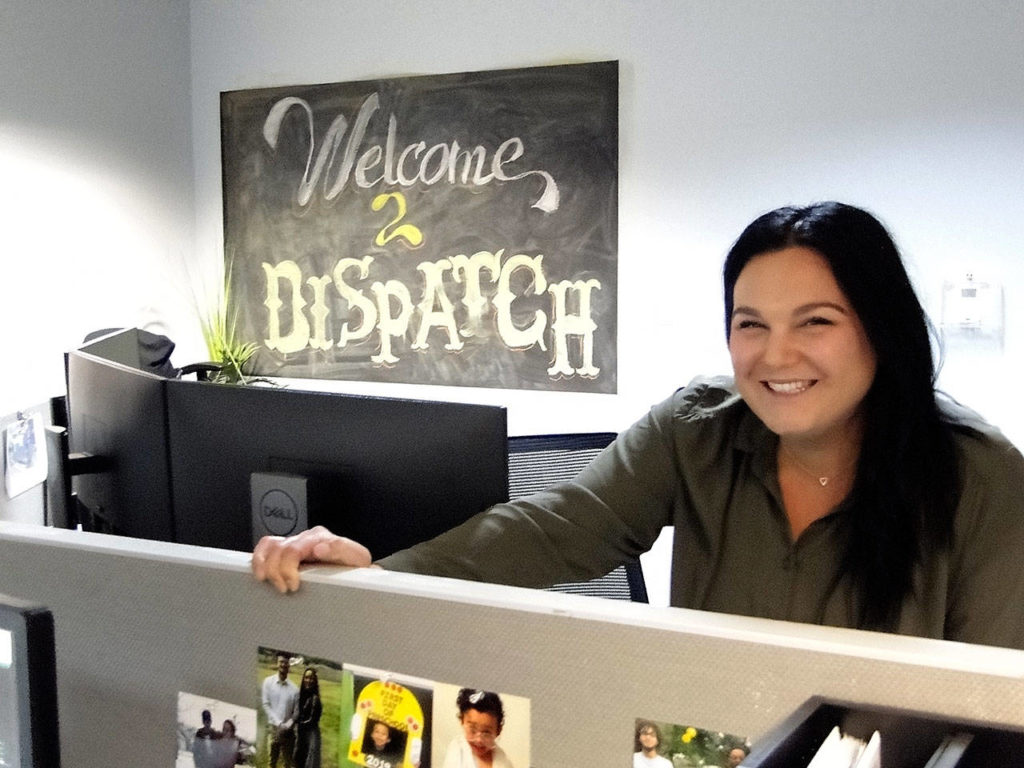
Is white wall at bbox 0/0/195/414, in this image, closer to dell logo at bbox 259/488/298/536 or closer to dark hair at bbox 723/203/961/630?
dell logo at bbox 259/488/298/536

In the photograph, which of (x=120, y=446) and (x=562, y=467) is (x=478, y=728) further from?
(x=562, y=467)

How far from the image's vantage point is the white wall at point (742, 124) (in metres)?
2.62

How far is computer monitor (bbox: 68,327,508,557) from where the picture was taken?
1.15 m

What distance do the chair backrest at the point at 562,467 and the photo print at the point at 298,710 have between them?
3.46 feet

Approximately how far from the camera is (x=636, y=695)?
0.71 meters

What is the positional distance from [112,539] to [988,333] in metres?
2.51

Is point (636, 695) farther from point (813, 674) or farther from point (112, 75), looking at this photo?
point (112, 75)

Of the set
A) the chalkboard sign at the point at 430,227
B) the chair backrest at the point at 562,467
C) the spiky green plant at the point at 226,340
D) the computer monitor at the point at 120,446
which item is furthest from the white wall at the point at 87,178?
the chair backrest at the point at 562,467

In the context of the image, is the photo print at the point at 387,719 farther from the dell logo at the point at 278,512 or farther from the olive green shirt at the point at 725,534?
the dell logo at the point at 278,512

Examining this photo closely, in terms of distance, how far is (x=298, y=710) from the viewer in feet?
2.70

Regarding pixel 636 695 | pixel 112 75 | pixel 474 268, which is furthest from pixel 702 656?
pixel 112 75

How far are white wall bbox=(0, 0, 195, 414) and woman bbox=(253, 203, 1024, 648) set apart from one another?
221cm

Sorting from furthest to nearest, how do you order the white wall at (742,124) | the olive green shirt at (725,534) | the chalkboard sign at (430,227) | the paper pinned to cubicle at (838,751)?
the chalkboard sign at (430,227)
the white wall at (742,124)
the olive green shirt at (725,534)
the paper pinned to cubicle at (838,751)

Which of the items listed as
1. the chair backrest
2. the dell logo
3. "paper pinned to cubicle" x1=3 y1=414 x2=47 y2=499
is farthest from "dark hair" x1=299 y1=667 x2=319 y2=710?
"paper pinned to cubicle" x1=3 y1=414 x2=47 y2=499
